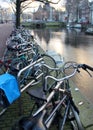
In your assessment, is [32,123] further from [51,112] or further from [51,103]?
[51,103]

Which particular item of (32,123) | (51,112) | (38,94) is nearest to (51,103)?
(51,112)

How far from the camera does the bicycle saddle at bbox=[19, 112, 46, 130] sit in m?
2.74

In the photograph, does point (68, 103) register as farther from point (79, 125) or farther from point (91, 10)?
point (91, 10)

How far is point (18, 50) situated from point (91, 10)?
3325 inches

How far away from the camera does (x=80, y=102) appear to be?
5344 millimetres

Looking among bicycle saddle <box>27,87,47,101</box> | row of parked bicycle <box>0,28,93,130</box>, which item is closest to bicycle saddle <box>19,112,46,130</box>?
row of parked bicycle <box>0,28,93,130</box>

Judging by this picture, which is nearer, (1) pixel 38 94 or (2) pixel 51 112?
(1) pixel 38 94

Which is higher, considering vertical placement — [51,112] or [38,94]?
[38,94]

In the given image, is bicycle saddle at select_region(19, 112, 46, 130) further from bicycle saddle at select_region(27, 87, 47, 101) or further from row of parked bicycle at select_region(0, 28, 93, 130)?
bicycle saddle at select_region(27, 87, 47, 101)

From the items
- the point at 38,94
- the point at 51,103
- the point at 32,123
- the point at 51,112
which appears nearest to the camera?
the point at 32,123

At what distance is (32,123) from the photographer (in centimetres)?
278

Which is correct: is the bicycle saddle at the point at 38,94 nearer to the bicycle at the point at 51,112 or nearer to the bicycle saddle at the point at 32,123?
the bicycle at the point at 51,112

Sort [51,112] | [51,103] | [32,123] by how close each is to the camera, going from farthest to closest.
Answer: [51,103] → [51,112] → [32,123]

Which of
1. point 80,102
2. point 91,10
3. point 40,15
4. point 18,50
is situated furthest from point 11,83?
point 40,15
